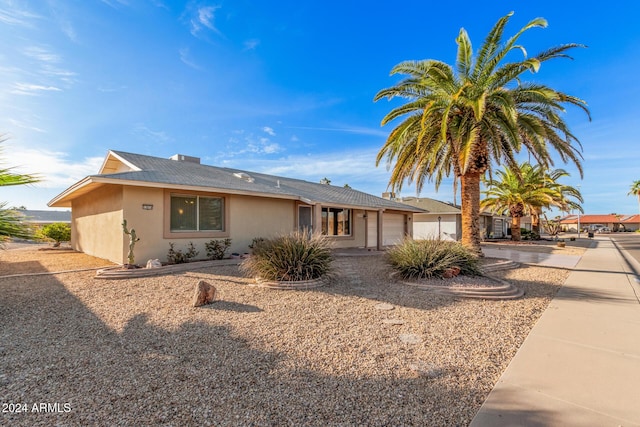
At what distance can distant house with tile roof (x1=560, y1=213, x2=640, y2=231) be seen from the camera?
85.4 m

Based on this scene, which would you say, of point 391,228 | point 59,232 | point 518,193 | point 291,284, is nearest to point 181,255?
point 291,284

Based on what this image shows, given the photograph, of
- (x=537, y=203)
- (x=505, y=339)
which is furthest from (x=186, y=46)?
(x=537, y=203)

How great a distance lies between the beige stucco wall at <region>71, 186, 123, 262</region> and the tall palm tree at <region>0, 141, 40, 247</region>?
5.93m

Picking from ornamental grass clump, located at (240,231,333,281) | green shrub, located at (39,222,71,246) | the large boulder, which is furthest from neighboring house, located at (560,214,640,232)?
green shrub, located at (39,222,71,246)

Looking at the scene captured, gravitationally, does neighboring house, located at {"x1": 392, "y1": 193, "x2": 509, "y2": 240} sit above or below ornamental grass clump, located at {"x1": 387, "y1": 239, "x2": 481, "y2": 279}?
above

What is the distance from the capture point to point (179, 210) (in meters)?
11.5

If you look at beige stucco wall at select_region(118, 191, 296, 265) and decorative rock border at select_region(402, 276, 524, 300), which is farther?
beige stucco wall at select_region(118, 191, 296, 265)

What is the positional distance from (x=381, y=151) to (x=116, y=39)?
11065 millimetres

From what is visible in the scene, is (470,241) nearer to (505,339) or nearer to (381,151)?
(381,151)

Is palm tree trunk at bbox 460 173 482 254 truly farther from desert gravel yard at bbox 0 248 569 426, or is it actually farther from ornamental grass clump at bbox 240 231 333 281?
ornamental grass clump at bbox 240 231 333 281

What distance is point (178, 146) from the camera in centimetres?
1823

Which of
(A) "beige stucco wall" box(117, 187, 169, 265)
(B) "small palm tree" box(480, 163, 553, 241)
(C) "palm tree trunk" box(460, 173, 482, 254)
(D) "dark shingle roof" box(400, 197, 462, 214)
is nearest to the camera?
(A) "beige stucco wall" box(117, 187, 169, 265)

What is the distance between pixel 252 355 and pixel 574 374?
4119mm

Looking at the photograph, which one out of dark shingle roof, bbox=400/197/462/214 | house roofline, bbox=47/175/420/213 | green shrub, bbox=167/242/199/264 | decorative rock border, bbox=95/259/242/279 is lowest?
decorative rock border, bbox=95/259/242/279
